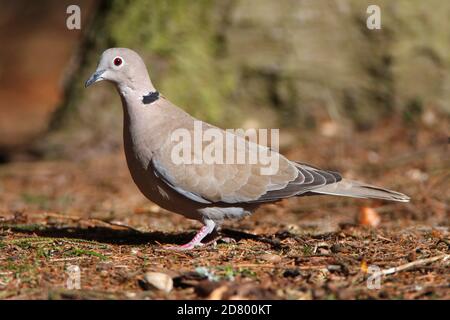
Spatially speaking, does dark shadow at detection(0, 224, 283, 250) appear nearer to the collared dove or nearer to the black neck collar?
the collared dove

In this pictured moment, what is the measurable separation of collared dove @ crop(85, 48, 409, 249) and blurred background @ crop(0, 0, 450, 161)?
3.36 metres

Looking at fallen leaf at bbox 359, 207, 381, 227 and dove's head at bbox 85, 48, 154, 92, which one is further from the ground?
dove's head at bbox 85, 48, 154, 92

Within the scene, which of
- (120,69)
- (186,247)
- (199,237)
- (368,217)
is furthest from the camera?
(368,217)

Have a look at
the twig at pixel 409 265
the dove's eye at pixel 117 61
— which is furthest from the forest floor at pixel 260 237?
the dove's eye at pixel 117 61

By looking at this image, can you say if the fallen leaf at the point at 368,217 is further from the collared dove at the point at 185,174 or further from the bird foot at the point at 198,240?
the bird foot at the point at 198,240

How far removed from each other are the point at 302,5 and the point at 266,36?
0.54m

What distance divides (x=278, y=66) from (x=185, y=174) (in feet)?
13.7

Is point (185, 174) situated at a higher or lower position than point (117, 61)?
lower

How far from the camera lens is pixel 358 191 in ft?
16.0

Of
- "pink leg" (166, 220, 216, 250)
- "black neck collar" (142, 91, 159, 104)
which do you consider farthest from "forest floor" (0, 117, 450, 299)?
"black neck collar" (142, 91, 159, 104)

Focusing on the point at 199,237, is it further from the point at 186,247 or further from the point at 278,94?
the point at 278,94

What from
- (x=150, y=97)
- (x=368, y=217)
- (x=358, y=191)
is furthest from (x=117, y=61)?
(x=368, y=217)

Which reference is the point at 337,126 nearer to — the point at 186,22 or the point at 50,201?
the point at 186,22

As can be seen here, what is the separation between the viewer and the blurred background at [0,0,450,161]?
820 centimetres
